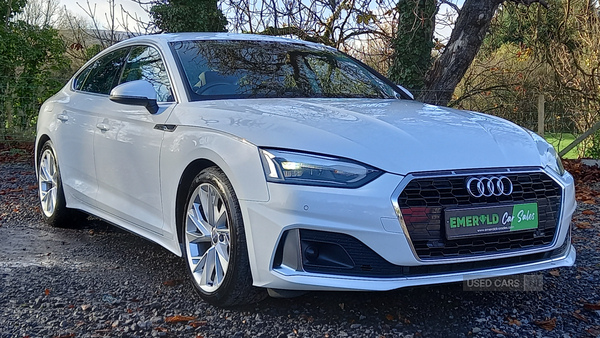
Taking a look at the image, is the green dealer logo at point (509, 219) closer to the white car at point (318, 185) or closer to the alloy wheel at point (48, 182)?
the white car at point (318, 185)

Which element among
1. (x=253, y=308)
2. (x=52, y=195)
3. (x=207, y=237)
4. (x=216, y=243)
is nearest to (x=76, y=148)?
(x=52, y=195)

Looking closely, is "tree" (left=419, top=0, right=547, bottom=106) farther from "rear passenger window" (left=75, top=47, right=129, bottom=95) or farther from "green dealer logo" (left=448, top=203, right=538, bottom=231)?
"green dealer logo" (left=448, top=203, right=538, bottom=231)

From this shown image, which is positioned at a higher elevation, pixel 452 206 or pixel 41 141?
pixel 452 206

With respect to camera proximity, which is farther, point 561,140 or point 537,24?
point 537,24

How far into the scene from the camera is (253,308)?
3328 millimetres

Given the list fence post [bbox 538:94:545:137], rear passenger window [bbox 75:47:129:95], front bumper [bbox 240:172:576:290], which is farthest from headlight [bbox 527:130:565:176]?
fence post [bbox 538:94:545:137]

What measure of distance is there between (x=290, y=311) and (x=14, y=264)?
2177 millimetres

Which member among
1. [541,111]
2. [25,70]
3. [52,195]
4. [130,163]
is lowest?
[52,195]

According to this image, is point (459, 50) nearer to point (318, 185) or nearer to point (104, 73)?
point (104, 73)

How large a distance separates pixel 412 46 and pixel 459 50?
2.59 feet

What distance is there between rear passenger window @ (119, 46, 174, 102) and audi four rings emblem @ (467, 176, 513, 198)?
1.93 meters

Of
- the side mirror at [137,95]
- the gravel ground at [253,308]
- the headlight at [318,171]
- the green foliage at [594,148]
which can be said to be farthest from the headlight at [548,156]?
the green foliage at [594,148]

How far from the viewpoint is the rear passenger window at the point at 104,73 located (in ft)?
16.0

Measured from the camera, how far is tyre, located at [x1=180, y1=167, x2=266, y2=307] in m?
3.12
